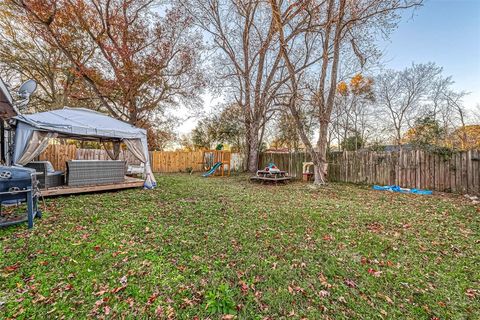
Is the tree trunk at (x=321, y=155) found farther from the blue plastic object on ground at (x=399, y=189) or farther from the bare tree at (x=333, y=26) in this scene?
the blue plastic object on ground at (x=399, y=189)

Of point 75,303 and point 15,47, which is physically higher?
point 15,47

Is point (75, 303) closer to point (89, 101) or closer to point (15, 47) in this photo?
point (89, 101)

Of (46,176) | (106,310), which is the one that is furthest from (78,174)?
(106,310)

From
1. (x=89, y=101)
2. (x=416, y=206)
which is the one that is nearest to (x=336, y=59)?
(x=416, y=206)

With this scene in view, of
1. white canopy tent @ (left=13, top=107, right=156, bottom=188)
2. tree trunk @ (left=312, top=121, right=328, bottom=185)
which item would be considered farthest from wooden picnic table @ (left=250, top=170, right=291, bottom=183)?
white canopy tent @ (left=13, top=107, right=156, bottom=188)

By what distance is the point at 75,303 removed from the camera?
189 centimetres

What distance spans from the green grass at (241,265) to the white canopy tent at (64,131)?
2.20 m

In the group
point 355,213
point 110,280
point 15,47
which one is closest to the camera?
point 110,280

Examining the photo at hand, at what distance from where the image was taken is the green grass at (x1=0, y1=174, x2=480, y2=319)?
1904 millimetres

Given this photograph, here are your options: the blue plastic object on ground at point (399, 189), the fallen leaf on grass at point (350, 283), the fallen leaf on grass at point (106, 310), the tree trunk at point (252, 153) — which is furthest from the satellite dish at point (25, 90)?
the blue plastic object on ground at point (399, 189)

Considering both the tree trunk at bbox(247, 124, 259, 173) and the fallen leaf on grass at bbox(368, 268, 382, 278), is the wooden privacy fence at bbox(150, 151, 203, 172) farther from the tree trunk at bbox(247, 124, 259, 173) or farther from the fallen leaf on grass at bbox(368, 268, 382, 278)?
the fallen leaf on grass at bbox(368, 268, 382, 278)

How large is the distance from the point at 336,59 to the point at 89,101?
525 inches

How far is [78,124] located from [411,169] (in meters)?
11.1

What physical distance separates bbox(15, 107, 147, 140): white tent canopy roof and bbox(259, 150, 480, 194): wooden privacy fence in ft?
26.9
